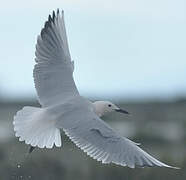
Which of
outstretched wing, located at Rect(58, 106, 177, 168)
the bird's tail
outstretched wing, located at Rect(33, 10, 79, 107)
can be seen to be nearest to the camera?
outstretched wing, located at Rect(58, 106, 177, 168)

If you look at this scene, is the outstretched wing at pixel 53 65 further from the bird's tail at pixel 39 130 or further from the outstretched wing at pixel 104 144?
the outstretched wing at pixel 104 144

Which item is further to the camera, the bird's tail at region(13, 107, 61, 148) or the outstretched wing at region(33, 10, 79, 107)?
the outstretched wing at region(33, 10, 79, 107)

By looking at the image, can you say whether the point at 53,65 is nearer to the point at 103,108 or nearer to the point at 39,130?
the point at 103,108

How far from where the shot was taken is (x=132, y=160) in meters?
8.77

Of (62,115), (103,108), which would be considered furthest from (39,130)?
(103,108)

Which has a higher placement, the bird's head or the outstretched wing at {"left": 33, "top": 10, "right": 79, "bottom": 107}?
the outstretched wing at {"left": 33, "top": 10, "right": 79, "bottom": 107}

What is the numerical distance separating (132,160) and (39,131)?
35.3 inches

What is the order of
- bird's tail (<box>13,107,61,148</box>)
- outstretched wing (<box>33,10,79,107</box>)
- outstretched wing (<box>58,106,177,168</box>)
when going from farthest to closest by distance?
1. outstretched wing (<box>33,10,79,107</box>)
2. bird's tail (<box>13,107,61,148</box>)
3. outstretched wing (<box>58,106,177,168</box>)

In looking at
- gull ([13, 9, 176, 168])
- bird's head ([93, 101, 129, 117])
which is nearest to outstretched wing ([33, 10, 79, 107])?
gull ([13, 9, 176, 168])

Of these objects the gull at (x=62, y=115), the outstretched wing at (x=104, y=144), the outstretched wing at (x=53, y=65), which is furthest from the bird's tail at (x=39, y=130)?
the outstretched wing at (x=104, y=144)

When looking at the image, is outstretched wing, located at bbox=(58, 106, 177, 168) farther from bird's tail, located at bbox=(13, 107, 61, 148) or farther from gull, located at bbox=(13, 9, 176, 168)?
bird's tail, located at bbox=(13, 107, 61, 148)

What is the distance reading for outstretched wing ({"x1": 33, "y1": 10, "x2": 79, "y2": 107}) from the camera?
964 cm

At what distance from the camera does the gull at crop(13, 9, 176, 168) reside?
8.88 m

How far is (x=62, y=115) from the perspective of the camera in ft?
30.5
